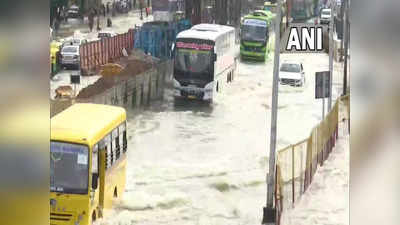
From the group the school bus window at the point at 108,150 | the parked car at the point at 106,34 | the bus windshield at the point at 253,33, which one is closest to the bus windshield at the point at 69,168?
the school bus window at the point at 108,150

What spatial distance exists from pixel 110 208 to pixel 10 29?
97.2 inches

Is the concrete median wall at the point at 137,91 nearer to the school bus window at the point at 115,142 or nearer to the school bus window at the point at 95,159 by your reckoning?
the school bus window at the point at 115,142

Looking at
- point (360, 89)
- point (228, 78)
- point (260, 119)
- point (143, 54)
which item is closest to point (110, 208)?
point (143, 54)

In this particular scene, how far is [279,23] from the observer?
339 centimetres

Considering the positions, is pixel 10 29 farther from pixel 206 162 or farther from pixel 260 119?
pixel 260 119

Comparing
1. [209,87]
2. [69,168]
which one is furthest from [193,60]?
[69,168]

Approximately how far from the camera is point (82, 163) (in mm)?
3479

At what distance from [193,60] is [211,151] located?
81.1 inches

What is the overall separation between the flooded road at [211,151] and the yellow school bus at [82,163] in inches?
9.3

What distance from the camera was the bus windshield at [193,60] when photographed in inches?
280

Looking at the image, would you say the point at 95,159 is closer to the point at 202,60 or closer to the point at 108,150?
the point at 108,150

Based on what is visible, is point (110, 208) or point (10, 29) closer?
point (10, 29)

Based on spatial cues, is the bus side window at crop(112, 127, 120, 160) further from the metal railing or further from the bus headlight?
the bus headlight

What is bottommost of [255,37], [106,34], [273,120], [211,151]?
[211,151]
